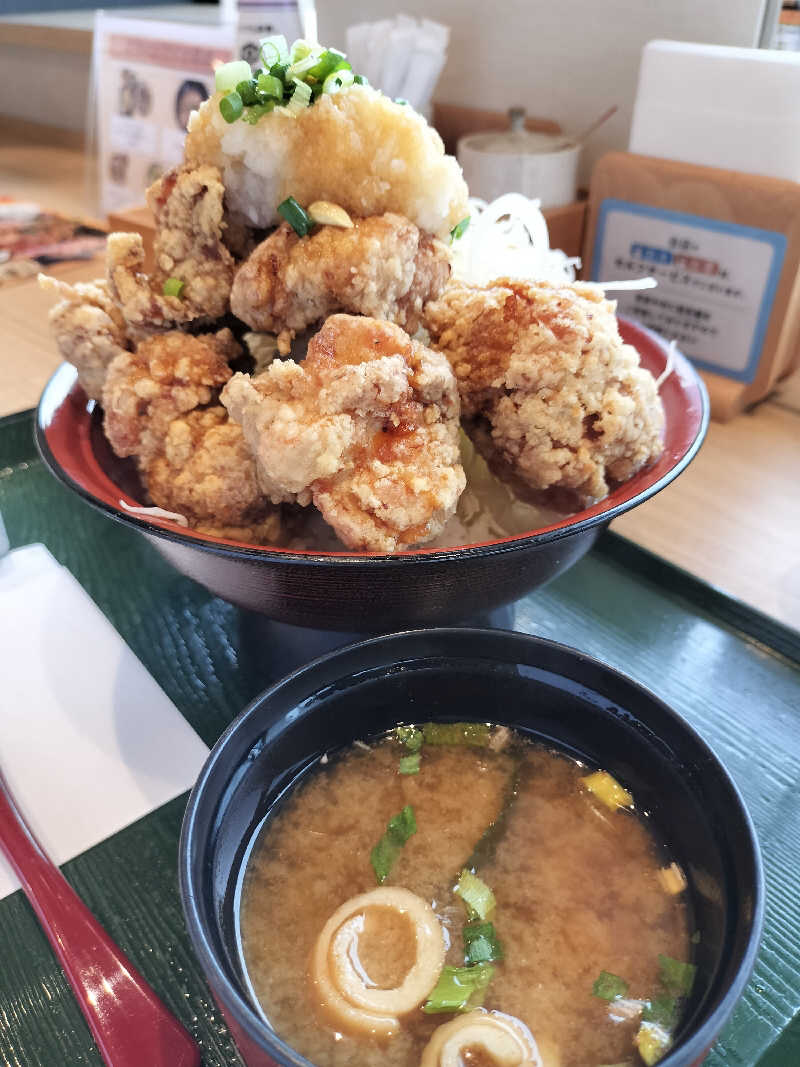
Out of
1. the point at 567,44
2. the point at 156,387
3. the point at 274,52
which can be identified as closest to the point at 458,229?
the point at 274,52

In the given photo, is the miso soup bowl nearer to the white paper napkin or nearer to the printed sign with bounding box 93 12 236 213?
the white paper napkin

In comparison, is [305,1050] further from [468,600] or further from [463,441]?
Result: [463,441]

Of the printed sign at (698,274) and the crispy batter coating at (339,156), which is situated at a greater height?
the crispy batter coating at (339,156)

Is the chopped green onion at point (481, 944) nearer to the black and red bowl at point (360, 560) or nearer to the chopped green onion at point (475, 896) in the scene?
the chopped green onion at point (475, 896)

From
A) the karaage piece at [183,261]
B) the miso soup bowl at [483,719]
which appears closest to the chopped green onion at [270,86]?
the karaage piece at [183,261]

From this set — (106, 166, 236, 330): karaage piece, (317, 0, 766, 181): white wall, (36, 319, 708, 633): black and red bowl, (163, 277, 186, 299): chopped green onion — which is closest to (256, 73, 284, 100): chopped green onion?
(106, 166, 236, 330): karaage piece

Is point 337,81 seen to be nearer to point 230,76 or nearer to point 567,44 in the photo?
point 230,76
